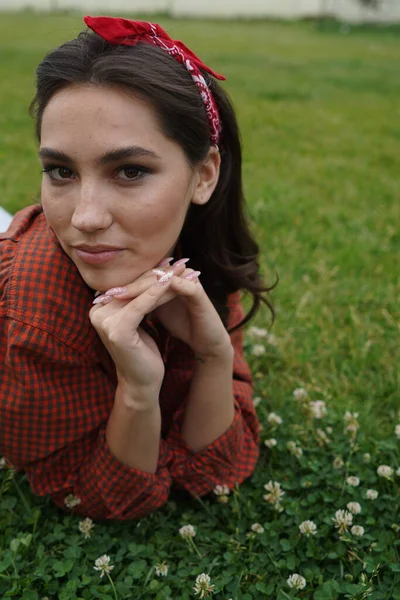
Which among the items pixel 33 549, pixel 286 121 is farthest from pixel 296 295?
pixel 286 121

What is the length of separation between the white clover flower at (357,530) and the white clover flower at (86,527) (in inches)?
35.1

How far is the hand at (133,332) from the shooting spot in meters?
2.15

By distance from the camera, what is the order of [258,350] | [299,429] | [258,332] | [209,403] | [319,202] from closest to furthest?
[209,403] → [299,429] → [258,350] → [258,332] → [319,202]

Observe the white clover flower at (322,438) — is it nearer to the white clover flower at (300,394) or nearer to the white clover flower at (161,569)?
the white clover flower at (300,394)

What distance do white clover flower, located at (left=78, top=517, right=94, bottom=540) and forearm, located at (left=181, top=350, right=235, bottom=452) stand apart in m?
0.44

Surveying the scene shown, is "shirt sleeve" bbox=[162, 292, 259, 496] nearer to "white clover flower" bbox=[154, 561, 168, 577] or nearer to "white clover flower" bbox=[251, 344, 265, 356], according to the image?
"white clover flower" bbox=[154, 561, 168, 577]

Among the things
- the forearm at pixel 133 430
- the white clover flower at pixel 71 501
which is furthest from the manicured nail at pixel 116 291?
the white clover flower at pixel 71 501

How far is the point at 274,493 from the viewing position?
2670mm

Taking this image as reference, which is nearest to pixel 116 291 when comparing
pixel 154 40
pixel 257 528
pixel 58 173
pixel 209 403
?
pixel 58 173

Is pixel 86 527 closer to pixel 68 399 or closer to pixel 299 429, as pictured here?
pixel 68 399

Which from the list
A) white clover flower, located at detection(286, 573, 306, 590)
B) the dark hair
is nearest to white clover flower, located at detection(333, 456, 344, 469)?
white clover flower, located at detection(286, 573, 306, 590)

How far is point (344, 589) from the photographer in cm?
229

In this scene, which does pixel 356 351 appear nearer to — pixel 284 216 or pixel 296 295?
pixel 296 295

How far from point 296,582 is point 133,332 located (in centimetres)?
94
